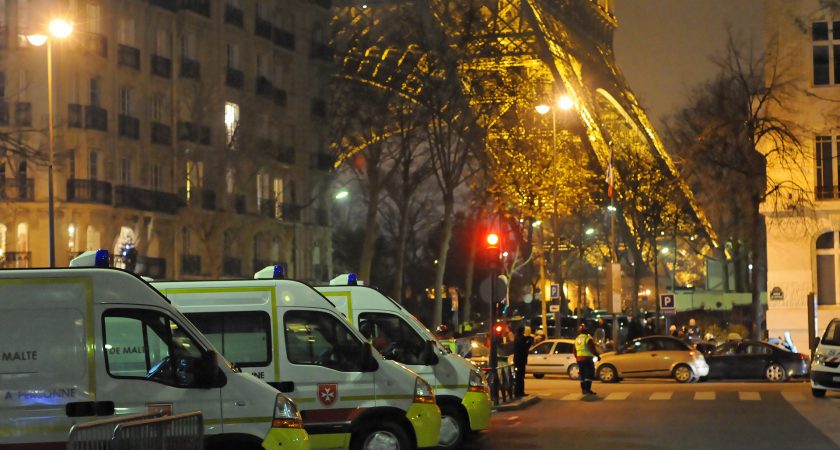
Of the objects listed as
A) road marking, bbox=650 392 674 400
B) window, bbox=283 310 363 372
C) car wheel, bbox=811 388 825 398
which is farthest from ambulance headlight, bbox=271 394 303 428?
car wheel, bbox=811 388 825 398

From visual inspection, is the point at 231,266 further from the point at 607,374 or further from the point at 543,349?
the point at 607,374

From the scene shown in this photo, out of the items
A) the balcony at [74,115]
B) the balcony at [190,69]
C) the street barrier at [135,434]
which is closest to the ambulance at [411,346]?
the street barrier at [135,434]

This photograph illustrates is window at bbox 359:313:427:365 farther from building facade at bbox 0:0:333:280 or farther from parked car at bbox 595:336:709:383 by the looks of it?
building facade at bbox 0:0:333:280

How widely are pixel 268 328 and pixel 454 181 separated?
35408 mm

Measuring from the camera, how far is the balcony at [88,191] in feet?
174

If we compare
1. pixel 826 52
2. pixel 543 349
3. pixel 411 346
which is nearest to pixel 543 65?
pixel 826 52

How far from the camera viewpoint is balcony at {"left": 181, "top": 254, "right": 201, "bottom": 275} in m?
60.4

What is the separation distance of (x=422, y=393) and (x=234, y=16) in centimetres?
5006

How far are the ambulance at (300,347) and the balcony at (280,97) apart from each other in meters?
52.6

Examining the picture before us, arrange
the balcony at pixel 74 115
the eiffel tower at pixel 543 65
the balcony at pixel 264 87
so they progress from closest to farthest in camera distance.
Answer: the eiffel tower at pixel 543 65 < the balcony at pixel 74 115 < the balcony at pixel 264 87

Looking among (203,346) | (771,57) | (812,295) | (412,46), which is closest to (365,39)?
(412,46)

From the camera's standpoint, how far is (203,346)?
11.6m

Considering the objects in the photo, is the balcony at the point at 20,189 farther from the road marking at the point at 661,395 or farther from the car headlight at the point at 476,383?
the car headlight at the point at 476,383

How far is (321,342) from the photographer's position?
1525 centimetres
